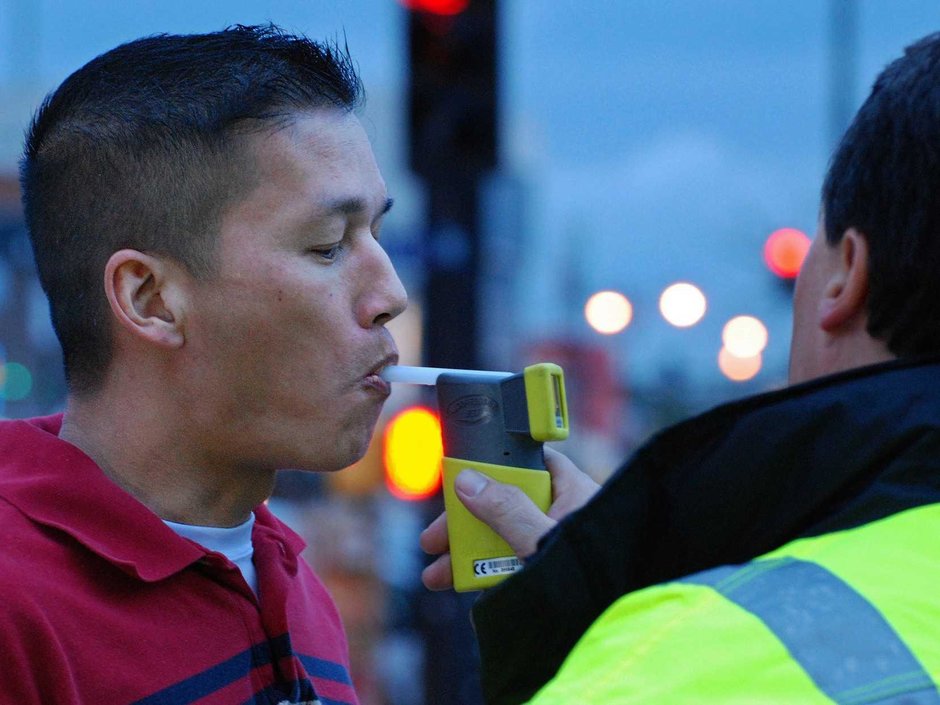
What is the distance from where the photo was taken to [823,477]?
1.20m

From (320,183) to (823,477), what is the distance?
930 millimetres

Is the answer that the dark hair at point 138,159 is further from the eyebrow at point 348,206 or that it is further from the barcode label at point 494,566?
the barcode label at point 494,566

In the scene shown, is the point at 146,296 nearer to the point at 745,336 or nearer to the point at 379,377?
the point at 379,377

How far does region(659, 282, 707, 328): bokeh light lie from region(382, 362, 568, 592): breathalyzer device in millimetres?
14522

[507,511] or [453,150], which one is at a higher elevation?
[453,150]

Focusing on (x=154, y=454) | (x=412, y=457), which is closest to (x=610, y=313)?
(x=412, y=457)

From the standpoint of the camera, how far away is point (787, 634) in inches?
40.5

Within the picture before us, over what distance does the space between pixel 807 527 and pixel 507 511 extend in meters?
0.70

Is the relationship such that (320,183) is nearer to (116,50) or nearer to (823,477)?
(116,50)

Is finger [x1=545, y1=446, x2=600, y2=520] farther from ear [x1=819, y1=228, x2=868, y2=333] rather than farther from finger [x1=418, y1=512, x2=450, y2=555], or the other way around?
ear [x1=819, y1=228, x2=868, y2=333]

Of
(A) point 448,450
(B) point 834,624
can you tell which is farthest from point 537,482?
(B) point 834,624

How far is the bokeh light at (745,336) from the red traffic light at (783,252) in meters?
4.65

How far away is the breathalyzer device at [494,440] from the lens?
73.5 inches

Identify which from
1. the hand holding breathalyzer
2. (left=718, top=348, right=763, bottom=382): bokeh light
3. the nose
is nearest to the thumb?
the hand holding breathalyzer
